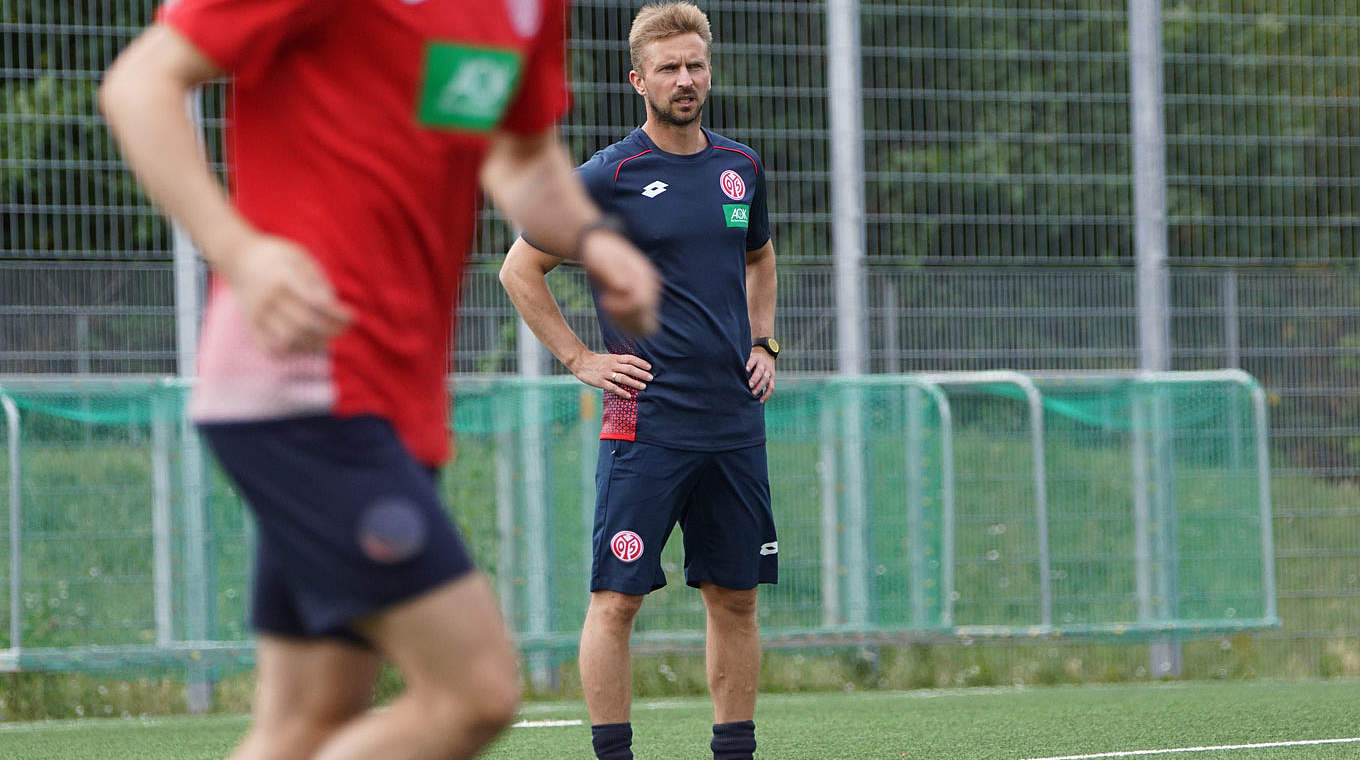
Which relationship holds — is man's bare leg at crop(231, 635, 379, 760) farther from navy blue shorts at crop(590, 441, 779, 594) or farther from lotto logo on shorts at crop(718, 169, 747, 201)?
lotto logo on shorts at crop(718, 169, 747, 201)

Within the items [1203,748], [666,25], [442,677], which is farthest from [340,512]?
[1203,748]

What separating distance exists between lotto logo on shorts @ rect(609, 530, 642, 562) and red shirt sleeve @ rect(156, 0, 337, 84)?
9.23 ft

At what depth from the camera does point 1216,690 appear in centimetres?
864

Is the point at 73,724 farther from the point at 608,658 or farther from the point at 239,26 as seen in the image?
the point at 239,26

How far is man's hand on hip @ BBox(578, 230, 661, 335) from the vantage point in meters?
2.61

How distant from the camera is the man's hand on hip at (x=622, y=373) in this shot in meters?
5.02

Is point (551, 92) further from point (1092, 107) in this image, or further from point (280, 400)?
point (1092, 107)

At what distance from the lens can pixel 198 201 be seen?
2148mm

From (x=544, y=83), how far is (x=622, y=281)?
12.9 inches

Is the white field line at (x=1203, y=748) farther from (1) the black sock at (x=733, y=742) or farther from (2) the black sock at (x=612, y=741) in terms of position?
(2) the black sock at (x=612, y=741)

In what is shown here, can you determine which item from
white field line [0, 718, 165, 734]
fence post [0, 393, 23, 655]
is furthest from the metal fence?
white field line [0, 718, 165, 734]

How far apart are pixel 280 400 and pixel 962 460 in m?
7.57

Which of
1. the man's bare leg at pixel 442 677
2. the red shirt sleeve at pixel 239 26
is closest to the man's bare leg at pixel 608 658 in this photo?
the man's bare leg at pixel 442 677

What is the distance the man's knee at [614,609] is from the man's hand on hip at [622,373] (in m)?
0.56
